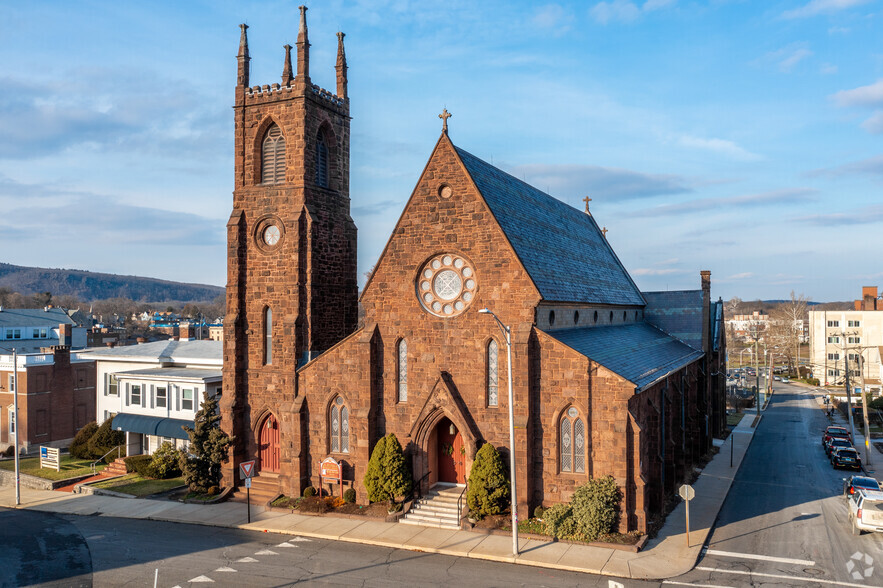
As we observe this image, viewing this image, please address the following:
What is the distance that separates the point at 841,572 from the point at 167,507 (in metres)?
25.3

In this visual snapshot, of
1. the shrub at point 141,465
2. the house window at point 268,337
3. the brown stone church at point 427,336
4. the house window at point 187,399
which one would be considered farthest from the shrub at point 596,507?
the house window at point 187,399

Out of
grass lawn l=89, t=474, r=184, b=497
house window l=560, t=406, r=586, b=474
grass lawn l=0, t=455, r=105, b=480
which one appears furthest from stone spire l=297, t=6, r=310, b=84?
grass lawn l=0, t=455, r=105, b=480

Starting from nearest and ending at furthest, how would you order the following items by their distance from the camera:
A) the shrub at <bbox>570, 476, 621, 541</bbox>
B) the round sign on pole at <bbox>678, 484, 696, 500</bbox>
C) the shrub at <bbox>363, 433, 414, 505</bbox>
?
the round sign on pole at <bbox>678, 484, 696, 500</bbox> → the shrub at <bbox>570, 476, 621, 541</bbox> → the shrub at <bbox>363, 433, 414, 505</bbox>

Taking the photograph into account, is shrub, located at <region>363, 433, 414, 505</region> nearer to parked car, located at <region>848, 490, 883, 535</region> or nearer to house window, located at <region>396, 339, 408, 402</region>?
house window, located at <region>396, 339, 408, 402</region>

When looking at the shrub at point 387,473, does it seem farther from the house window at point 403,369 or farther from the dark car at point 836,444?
the dark car at point 836,444

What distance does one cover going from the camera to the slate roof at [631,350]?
24375 mm

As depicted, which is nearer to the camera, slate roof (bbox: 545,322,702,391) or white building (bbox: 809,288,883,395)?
slate roof (bbox: 545,322,702,391)

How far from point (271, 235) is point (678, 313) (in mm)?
26022

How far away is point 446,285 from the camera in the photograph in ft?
84.3

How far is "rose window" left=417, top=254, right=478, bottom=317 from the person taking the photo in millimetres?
25297

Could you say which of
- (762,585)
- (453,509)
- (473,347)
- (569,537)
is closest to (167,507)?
(453,509)

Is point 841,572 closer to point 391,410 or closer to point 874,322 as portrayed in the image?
point 391,410

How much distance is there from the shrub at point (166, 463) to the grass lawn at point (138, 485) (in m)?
0.52

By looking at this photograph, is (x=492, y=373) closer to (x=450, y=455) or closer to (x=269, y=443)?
(x=450, y=455)
